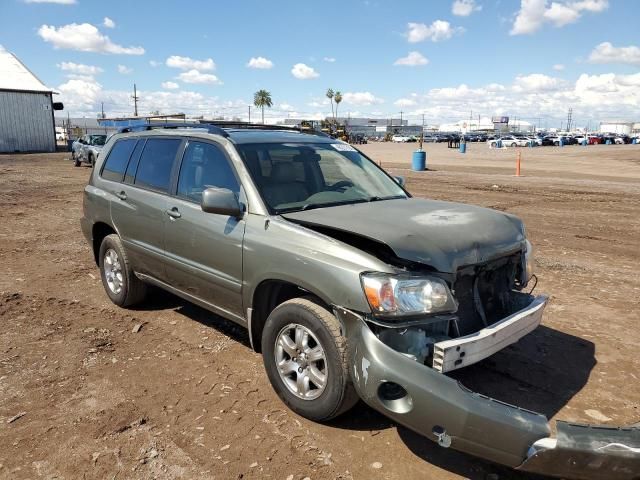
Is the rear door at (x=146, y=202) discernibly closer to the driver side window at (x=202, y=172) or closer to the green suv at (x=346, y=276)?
the green suv at (x=346, y=276)

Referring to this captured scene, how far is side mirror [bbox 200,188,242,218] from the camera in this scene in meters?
3.61

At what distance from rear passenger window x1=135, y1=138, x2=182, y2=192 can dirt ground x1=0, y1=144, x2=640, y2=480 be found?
1394 millimetres

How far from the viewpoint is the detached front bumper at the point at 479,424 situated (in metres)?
2.31

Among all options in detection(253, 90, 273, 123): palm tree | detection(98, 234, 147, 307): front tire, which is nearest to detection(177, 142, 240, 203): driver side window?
detection(98, 234, 147, 307): front tire

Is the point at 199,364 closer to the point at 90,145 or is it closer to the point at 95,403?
the point at 95,403

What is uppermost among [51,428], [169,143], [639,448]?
[169,143]

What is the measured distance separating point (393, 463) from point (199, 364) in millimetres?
1902

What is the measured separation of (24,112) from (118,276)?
44.0 metres

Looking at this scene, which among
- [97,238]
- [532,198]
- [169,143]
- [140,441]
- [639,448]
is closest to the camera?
[639,448]

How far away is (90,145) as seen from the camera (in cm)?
2597

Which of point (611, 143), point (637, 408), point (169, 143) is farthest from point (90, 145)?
point (611, 143)

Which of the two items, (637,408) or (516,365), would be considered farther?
(516,365)

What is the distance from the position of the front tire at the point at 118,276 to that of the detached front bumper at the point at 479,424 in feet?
10.4

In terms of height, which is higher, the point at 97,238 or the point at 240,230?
the point at 240,230
